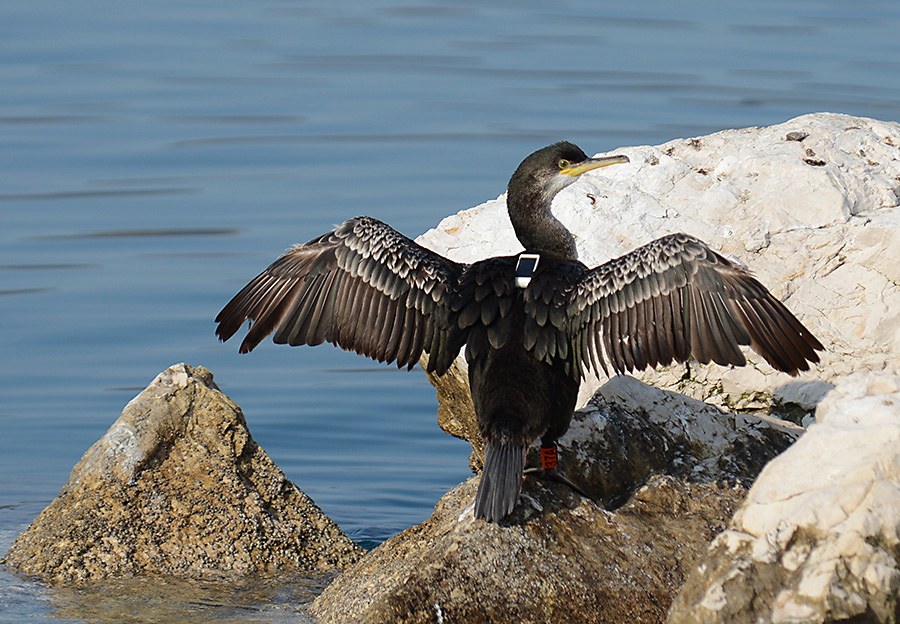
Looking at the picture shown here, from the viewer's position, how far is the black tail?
186 inches

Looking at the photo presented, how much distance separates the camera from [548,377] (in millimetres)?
5160

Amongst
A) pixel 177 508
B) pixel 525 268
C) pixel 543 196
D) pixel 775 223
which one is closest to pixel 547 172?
pixel 543 196

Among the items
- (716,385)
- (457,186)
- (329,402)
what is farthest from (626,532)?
(457,186)

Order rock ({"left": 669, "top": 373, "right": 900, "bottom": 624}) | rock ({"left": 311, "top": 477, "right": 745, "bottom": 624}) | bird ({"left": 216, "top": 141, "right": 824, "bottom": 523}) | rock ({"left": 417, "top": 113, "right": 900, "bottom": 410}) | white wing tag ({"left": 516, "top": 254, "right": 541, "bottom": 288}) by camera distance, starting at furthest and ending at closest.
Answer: rock ({"left": 417, "top": 113, "right": 900, "bottom": 410}) → white wing tag ({"left": 516, "top": 254, "right": 541, "bottom": 288}) → bird ({"left": 216, "top": 141, "right": 824, "bottom": 523}) → rock ({"left": 311, "top": 477, "right": 745, "bottom": 624}) → rock ({"left": 669, "top": 373, "right": 900, "bottom": 624})

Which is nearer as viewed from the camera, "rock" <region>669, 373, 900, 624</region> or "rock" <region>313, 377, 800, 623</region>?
"rock" <region>669, 373, 900, 624</region>

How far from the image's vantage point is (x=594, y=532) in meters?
4.83

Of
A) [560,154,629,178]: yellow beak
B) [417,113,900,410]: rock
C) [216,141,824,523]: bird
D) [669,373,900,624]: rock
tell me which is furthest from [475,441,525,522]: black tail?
[560,154,629,178]: yellow beak

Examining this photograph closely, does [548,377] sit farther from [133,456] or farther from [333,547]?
[133,456]

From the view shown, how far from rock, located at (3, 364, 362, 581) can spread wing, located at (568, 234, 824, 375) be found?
1603 mm

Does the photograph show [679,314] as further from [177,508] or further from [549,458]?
[177,508]

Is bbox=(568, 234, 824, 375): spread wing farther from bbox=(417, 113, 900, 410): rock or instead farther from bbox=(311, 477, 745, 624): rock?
bbox=(417, 113, 900, 410): rock

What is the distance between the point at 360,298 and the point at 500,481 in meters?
1.16

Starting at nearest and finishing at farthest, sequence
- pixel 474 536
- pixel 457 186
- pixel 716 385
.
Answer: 1. pixel 474 536
2. pixel 716 385
3. pixel 457 186

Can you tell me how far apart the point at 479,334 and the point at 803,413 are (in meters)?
1.64
